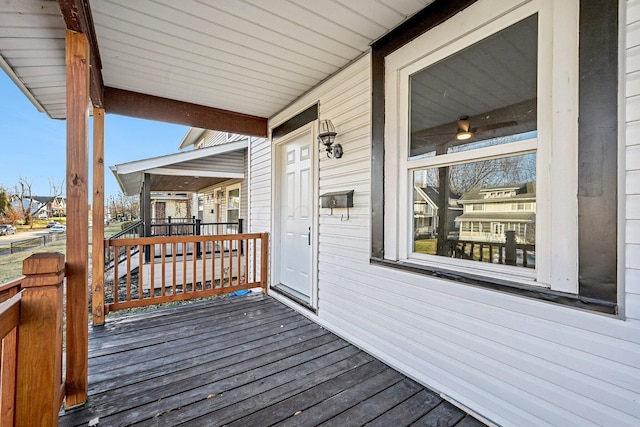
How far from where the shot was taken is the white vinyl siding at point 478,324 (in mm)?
1223

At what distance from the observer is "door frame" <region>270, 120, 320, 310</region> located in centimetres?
319

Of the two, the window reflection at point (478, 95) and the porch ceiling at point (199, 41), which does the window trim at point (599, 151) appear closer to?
the window reflection at point (478, 95)

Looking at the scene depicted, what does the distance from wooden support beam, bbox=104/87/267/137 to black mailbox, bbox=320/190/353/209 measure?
1.91 meters

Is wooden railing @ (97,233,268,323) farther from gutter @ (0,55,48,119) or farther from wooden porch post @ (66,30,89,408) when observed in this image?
gutter @ (0,55,48,119)

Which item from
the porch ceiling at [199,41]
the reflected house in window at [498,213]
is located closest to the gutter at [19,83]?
the porch ceiling at [199,41]

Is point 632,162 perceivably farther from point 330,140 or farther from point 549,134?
point 330,140

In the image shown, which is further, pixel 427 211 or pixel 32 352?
pixel 427 211

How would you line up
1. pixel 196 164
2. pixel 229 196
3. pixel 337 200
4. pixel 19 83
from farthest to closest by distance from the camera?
pixel 229 196
pixel 196 164
pixel 337 200
pixel 19 83

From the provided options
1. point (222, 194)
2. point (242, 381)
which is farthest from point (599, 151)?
point (222, 194)

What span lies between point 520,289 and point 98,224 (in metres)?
3.74

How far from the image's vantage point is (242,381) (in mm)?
2043

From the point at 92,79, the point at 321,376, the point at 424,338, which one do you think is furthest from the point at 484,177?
the point at 92,79

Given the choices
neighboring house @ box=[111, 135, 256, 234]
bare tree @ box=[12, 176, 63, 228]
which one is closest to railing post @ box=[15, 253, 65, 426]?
bare tree @ box=[12, 176, 63, 228]

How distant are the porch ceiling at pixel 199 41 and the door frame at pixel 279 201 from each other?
60 centimetres
